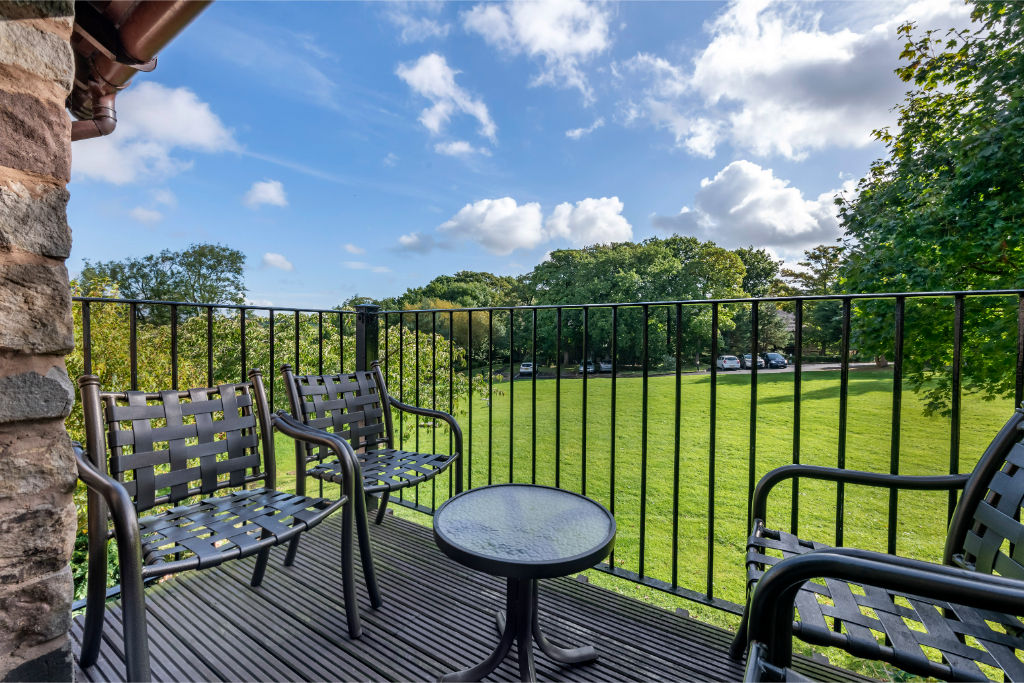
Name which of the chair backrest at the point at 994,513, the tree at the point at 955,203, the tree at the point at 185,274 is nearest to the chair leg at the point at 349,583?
the chair backrest at the point at 994,513

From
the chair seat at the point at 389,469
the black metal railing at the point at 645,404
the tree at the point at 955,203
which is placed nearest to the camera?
the black metal railing at the point at 645,404

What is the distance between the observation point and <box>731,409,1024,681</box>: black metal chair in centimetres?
72

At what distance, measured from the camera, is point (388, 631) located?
1635mm

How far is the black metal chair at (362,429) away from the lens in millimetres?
2045

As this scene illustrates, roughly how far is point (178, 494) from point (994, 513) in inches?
99.9

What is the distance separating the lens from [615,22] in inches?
306

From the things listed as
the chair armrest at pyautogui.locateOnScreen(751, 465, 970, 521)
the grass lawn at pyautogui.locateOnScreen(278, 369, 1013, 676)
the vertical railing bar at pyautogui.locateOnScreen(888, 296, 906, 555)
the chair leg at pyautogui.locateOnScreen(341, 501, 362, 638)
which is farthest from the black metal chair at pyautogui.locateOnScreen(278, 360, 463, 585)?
the vertical railing bar at pyautogui.locateOnScreen(888, 296, 906, 555)

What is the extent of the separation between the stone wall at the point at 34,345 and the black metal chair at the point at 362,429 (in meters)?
0.99

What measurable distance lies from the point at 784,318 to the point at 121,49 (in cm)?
3566

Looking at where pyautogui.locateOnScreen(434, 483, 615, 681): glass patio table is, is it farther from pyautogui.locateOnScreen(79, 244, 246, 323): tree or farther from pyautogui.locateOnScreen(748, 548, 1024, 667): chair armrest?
pyautogui.locateOnScreen(79, 244, 246, 323): tree

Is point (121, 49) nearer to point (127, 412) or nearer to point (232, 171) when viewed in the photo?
point (127, 412)

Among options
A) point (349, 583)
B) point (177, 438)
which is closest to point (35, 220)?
point (177, 438)

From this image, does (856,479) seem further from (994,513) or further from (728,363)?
(728,363)

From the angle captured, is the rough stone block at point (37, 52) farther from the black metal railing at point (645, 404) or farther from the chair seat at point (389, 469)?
the chair seat at point (389, 469)
